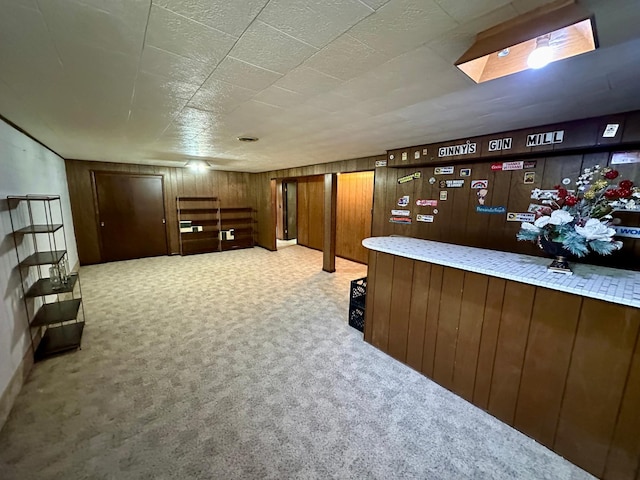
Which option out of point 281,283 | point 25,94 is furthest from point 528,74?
point 281,283

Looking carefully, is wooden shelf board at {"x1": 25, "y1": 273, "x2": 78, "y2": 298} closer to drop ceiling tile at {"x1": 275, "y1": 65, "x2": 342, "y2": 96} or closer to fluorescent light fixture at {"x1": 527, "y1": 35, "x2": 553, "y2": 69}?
drop ceiling tile at {"x1": 275, "y1": 65, "x2": 342, "y2": 96}

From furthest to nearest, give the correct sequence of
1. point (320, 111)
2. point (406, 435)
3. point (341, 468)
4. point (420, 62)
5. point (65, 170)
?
point (65, 170) < point (320, 111) < point (406, 435) < point (341, 468) < point (420, 62)

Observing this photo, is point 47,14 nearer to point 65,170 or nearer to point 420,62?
point 420,62

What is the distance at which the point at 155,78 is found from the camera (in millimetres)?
1465

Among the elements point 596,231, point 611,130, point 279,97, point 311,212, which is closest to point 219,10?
point 279,97

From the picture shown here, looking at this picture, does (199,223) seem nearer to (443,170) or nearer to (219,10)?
(443,170)

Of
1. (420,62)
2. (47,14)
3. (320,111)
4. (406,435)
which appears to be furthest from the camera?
(320,111)

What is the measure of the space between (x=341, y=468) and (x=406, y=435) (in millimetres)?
492

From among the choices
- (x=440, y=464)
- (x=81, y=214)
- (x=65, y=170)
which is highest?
(x=65, y=170)

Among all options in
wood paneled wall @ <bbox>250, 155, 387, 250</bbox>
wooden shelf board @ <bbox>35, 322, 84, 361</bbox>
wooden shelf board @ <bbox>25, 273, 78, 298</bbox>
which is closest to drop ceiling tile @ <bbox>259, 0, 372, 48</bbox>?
wooden shelf board @ <bbox>25, 273, 78, 298</bbox>

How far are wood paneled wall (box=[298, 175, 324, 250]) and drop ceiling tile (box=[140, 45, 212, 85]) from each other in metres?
5.50

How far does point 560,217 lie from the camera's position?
5.25 ft

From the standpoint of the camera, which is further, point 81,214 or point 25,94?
point 81,214

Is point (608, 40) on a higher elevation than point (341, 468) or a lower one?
higher
